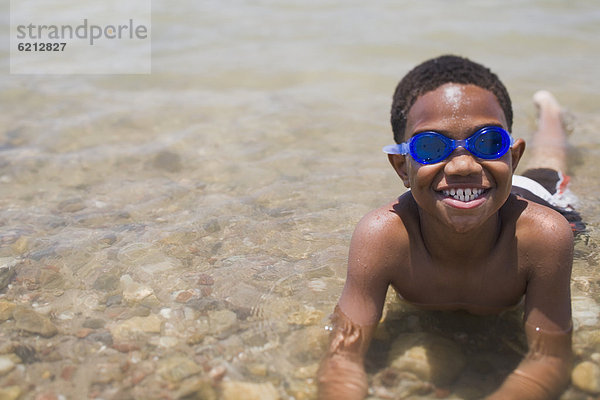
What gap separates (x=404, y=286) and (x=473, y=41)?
6699mm

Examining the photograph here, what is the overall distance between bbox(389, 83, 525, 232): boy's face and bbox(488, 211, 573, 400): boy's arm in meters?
0.28

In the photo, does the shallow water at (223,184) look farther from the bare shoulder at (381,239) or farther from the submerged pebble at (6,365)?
the bare shoulder at (381,239)

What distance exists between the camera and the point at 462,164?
259cm

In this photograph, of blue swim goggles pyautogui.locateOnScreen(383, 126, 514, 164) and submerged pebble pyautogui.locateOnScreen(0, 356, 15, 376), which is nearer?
blue swim goggles pyautogui.locateOnScreen(383, 126, 514, 164)

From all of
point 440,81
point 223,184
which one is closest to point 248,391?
point 440,81

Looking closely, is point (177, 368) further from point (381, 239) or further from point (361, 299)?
point (381, 239)

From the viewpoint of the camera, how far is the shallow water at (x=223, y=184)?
295cm

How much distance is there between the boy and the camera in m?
2.61

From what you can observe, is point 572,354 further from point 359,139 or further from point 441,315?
point 359,139

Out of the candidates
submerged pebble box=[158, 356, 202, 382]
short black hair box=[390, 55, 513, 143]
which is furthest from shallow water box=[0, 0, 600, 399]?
short black hair box=[390, 55, 513, 143]

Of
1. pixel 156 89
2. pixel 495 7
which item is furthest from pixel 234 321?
pixel 495 7

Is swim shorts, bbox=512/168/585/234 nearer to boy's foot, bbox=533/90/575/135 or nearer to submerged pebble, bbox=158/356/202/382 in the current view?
boy's foot, bbox=533/90/575/135

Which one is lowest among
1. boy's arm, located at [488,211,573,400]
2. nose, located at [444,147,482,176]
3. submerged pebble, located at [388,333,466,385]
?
submerged pebble, located at [388,333,466,385]

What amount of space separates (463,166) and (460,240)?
410 mm
